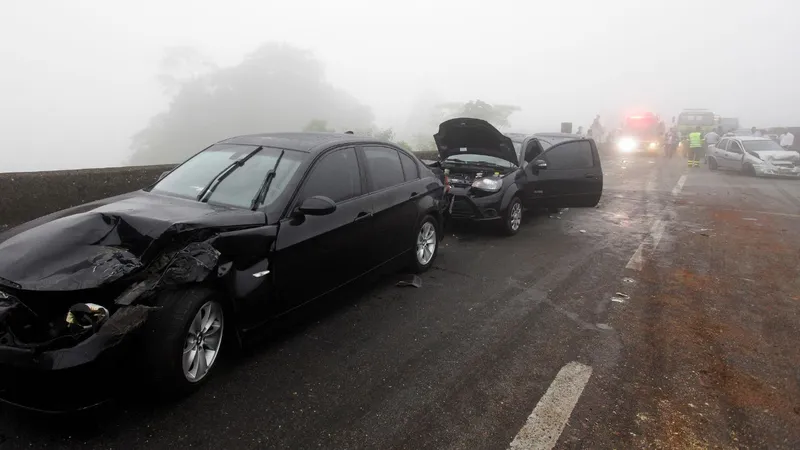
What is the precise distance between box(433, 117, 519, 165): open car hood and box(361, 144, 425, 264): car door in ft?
9.80

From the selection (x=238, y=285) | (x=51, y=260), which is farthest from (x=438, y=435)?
(x=51, y=260)

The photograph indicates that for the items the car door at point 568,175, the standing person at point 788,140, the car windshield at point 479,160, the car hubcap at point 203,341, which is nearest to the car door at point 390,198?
the car hubcap at point 203,341

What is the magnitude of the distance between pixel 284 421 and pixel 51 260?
64.1 inches

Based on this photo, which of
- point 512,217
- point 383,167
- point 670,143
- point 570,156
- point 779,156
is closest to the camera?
point 383,167

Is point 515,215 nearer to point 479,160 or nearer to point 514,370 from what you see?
point 479,160

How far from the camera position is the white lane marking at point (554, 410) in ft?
8.99

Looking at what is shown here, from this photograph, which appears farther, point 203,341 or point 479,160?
point 479,160

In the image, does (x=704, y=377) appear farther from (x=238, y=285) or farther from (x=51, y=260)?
(x=51, y=260)

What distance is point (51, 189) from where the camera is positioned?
584 cm

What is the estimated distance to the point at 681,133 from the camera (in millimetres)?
29484

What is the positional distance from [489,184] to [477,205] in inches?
16.3

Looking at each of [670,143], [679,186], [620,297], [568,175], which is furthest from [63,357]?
[670,143]

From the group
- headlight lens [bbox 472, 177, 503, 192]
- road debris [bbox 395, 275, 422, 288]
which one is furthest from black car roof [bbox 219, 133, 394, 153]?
headlight lens [bbox 472, 177, 503, 192]

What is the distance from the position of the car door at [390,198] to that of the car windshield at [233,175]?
0.94 m
